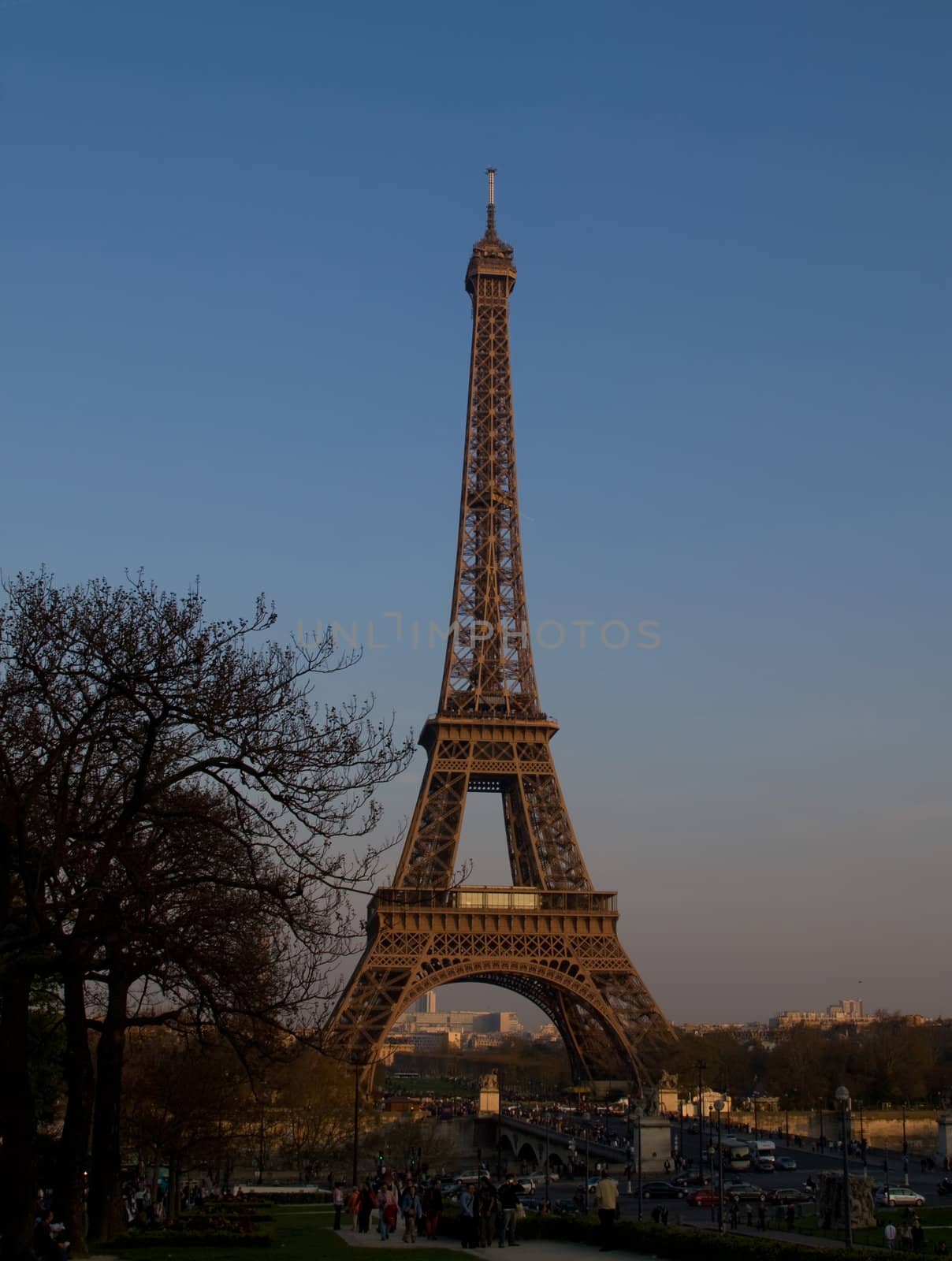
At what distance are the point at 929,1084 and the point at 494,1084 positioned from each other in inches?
A: 1684

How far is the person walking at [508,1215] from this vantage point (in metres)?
28.4

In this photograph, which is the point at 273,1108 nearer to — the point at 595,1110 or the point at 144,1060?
the point at 144,1060

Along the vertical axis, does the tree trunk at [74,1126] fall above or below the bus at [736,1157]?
above

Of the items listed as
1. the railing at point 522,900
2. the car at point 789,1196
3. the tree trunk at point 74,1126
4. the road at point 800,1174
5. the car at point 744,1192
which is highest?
the railing at point 522,900

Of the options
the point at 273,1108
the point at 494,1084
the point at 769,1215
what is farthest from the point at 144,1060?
the point at 494,1084

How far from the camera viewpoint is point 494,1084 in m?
98.2

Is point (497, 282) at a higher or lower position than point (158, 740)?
higher

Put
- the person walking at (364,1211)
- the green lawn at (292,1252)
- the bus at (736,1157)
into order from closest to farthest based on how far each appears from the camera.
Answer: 1. the green lawn at (292,1252)
2. the person walking at (364,1211)
3. the bus at (736,1157)

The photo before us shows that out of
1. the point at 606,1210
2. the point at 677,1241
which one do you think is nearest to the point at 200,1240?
the point at 606,1210

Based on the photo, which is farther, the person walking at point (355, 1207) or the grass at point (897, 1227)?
the grass at point (897, 1227)

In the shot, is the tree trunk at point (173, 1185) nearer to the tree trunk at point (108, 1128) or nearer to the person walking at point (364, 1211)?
the person walking at point (364, 1211)

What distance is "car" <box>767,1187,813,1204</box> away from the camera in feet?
180

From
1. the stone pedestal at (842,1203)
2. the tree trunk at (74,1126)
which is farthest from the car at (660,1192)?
the tree trunk at (74,1126)

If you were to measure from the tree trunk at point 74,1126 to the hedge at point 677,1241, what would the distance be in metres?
10.2
